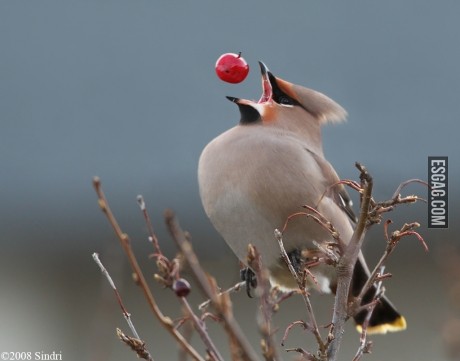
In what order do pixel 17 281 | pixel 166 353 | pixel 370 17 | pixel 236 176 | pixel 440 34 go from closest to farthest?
pixel 236 176
pixel 166 353
pixel 17 281
pixel 440 34
pixel 370 17

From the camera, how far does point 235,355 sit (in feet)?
6.41

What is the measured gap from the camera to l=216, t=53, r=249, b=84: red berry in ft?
10.6

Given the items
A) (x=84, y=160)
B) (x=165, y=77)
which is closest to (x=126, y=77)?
(x=165, y=77)

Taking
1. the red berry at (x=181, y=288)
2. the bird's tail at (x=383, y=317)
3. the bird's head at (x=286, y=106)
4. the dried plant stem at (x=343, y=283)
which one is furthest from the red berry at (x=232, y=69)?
the red berry at (x=181, y=288)

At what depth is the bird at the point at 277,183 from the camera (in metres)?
3.73

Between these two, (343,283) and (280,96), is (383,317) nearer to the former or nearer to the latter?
(280,96)

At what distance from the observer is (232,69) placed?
3250 mm

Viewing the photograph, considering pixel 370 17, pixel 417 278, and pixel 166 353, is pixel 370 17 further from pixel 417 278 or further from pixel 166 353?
pixel 166 353


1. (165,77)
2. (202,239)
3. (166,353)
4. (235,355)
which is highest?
(165,77)

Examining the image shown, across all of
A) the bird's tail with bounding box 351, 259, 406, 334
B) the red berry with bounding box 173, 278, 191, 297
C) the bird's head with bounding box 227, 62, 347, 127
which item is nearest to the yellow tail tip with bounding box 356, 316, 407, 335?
the bird's tail with bounding box 351, 259, 406, 334

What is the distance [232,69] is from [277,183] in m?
0.64

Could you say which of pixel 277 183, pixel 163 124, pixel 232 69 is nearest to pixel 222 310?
pixel 232 69

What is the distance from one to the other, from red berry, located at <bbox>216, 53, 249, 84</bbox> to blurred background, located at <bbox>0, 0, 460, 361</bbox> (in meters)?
3.05

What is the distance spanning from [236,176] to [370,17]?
35.4ft
